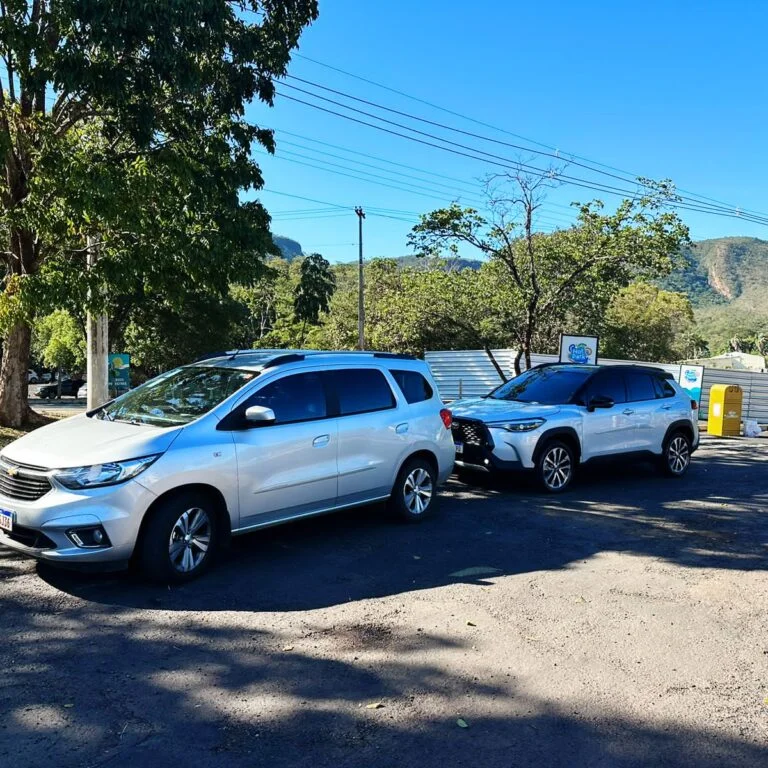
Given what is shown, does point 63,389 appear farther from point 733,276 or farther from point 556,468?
point 733,276

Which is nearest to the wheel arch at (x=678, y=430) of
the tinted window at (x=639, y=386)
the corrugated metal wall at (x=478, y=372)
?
the tinted window at (x=639, y=386)

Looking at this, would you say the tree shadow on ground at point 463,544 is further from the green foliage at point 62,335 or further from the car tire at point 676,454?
the green foliage at point 62,335

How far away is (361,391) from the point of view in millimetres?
6938

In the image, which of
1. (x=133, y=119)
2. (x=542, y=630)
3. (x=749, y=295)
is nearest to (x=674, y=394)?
(x=542, y=630)

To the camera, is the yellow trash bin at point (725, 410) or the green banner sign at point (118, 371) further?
the yellow trash bin at point (725, 410)

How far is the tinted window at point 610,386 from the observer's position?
9.98 metres

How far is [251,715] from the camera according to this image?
11.4 ft

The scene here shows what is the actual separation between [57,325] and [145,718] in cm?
3267

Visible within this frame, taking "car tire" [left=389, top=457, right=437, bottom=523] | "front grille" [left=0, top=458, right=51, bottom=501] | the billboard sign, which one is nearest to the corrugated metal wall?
the billboard sign

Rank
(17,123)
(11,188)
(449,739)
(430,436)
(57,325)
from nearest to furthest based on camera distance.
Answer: (449,739) < (430,436) < (17,123) < (11,188) < (57,325)

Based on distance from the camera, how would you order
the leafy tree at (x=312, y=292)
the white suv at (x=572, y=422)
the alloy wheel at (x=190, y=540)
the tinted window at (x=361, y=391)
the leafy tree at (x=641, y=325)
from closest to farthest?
the alloy wheel at (x=190, y=540) < the tinted window at (x=361, y=391) < the white suv at (x=572, y=422) < the leafy tree at (x=641, y=325) < the leafy tree at (x=312, y=292)

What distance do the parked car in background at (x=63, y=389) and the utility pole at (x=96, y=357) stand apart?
3827 cm

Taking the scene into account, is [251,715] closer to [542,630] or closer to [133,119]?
[542,630]

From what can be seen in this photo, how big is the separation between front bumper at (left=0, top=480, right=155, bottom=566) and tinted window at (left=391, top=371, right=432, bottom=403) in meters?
3.17
